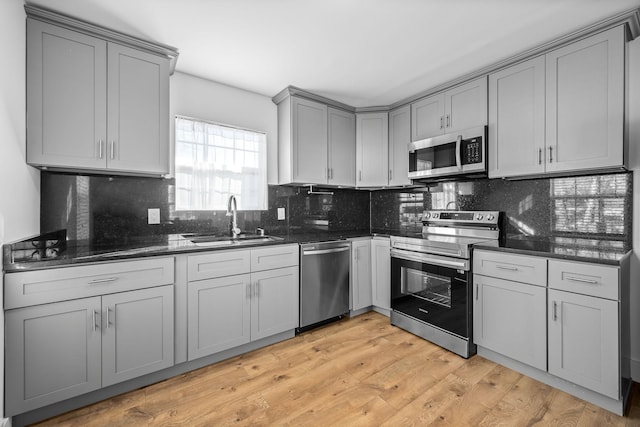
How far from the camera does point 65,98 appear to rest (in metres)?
1.86

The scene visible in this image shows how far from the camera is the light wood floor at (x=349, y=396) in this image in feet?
5.40

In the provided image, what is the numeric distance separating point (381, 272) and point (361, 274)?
227 mm

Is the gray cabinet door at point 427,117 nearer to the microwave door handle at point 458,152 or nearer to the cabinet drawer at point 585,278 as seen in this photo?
the microwave door handle at point 458,152

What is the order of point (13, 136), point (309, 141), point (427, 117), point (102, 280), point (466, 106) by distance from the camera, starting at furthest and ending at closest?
point (309, 141) → point (427, 117) → point (466, 106) → point (102, 280) → point (13, 136)

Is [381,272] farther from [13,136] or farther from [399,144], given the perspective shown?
[13,136]

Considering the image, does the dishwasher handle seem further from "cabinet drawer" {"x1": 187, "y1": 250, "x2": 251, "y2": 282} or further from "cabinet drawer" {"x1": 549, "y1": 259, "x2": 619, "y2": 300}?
"cabinet drawer" {"x1": 549, "y1": 259, "x2": 619, "y2": 300}

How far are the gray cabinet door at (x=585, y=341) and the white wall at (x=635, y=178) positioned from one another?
0.60 meters

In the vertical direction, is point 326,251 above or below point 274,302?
above

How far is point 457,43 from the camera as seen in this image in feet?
7.23

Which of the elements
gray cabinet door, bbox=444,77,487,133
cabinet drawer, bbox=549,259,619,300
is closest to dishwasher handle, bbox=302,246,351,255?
gray cabinet door, bbox=444,77,487,133

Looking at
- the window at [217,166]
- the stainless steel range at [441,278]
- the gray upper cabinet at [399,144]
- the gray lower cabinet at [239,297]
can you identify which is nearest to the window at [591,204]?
the stainless steel range at [441,278]

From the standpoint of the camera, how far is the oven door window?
A: 235 centimetres

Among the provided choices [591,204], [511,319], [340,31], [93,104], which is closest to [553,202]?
[591,204]

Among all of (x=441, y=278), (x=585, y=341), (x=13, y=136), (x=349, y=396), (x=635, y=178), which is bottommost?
(x=349, y=396)
